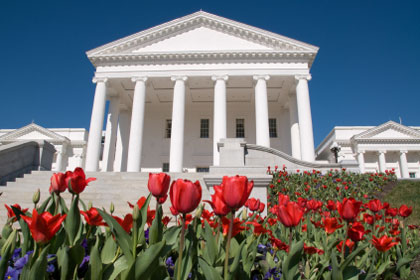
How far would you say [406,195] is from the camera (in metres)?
10.8

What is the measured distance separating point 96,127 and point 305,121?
1743cm

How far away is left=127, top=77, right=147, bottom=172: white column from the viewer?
21531 millimetres

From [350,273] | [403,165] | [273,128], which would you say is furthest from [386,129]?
[350,273]

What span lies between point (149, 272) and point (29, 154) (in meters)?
14.6

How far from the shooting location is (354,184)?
38.9 feet

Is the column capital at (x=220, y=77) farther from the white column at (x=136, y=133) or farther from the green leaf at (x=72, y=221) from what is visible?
the green leaf at (x=72, y=221)

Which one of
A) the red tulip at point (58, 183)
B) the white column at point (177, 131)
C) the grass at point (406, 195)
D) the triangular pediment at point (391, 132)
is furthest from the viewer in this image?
the triangular pediment at point (391, 132)

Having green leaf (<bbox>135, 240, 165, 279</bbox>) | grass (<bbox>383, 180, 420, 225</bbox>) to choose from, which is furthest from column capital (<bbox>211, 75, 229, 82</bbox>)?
green leaf (<bbox>135, 240, 165, 279</bbox>)

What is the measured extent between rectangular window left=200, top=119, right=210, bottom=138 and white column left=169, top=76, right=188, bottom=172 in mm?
8176

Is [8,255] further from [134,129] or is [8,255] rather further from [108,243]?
[134,129]

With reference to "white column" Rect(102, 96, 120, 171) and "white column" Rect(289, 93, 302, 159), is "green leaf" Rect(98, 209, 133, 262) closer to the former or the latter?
"white column" Rect(289, 93, 302, 159)

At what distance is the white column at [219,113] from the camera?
69.7 feet

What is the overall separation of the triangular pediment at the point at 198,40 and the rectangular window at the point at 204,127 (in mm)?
8813

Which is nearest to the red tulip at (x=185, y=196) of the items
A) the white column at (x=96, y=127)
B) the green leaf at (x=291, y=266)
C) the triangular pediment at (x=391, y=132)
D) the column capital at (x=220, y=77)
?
the green leaf at (x=291, y=266)
